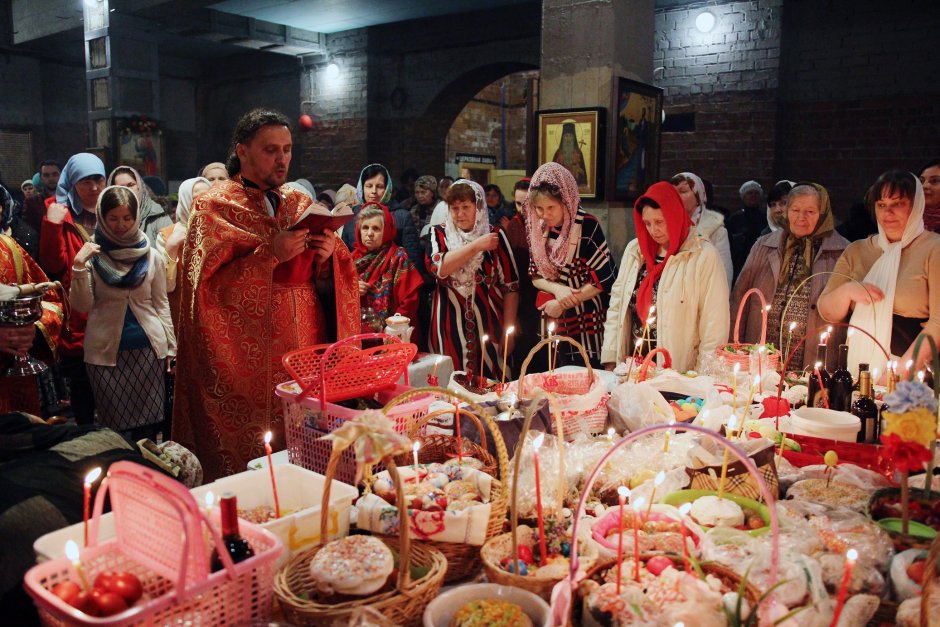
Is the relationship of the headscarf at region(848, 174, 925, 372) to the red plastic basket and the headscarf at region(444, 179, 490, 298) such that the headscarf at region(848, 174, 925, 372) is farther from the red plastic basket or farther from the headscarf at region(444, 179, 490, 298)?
the red plastic basket

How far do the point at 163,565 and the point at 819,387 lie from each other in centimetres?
261

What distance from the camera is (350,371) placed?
2547mm

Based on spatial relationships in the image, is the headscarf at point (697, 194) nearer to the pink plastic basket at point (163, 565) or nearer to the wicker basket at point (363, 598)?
the wicker basket at point (363, 598)

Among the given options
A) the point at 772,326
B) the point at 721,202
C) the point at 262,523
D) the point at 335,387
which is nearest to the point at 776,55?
the point at 721,202

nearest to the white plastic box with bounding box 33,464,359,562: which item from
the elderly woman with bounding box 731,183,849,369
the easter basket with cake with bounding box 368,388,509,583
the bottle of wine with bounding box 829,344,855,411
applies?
the easter basket with cake with bounding box 368,388,509,583

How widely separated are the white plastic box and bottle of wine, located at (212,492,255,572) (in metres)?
0.12

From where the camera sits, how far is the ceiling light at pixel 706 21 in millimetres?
8442

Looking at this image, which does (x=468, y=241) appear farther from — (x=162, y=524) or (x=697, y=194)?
(x=162, y=524)

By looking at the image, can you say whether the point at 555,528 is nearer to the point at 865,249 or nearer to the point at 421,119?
the point at 865,249

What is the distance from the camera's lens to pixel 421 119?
1191 centimetres

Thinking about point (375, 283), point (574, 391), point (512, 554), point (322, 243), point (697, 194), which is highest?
point (697, 194)

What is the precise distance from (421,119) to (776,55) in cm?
557

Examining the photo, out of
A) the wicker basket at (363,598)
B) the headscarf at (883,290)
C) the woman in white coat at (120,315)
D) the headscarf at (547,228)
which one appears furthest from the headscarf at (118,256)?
the headscarf at (883,290)

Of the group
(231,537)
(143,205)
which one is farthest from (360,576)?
(143,205)
